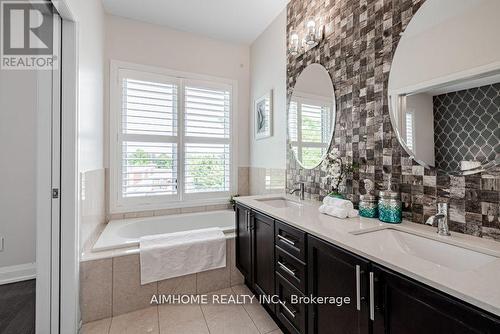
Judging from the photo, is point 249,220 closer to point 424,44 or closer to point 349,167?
point 349,167

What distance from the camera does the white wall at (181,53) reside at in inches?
103

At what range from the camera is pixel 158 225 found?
2705 millimetres

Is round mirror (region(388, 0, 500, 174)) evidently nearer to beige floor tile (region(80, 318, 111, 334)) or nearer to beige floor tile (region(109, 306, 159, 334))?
beige floor tile (region(109, 306, 159, 334))

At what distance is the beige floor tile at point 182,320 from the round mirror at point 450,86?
1.80 metres

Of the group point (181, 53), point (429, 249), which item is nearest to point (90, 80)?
point (181, 53)

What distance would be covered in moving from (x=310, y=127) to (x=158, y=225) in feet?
6.76

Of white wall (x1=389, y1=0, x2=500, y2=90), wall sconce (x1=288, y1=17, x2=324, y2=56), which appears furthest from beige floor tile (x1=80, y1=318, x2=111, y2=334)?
wall sconce (x1=288, y1=17, x2=324, y2=56)

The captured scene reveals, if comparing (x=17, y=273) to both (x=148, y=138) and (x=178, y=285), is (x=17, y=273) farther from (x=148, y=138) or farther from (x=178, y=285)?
(x=148, y=138)

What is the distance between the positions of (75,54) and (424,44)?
82.2 inches

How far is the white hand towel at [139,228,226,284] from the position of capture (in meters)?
1.84

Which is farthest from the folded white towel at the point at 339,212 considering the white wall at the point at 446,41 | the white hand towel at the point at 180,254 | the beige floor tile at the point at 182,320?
the beige floor tile at the point at 182,320

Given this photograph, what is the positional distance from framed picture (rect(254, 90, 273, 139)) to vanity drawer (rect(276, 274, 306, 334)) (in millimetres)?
1701

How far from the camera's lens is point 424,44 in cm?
121

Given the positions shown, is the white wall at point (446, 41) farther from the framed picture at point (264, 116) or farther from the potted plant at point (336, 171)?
the framed picture at point (264, 116)
